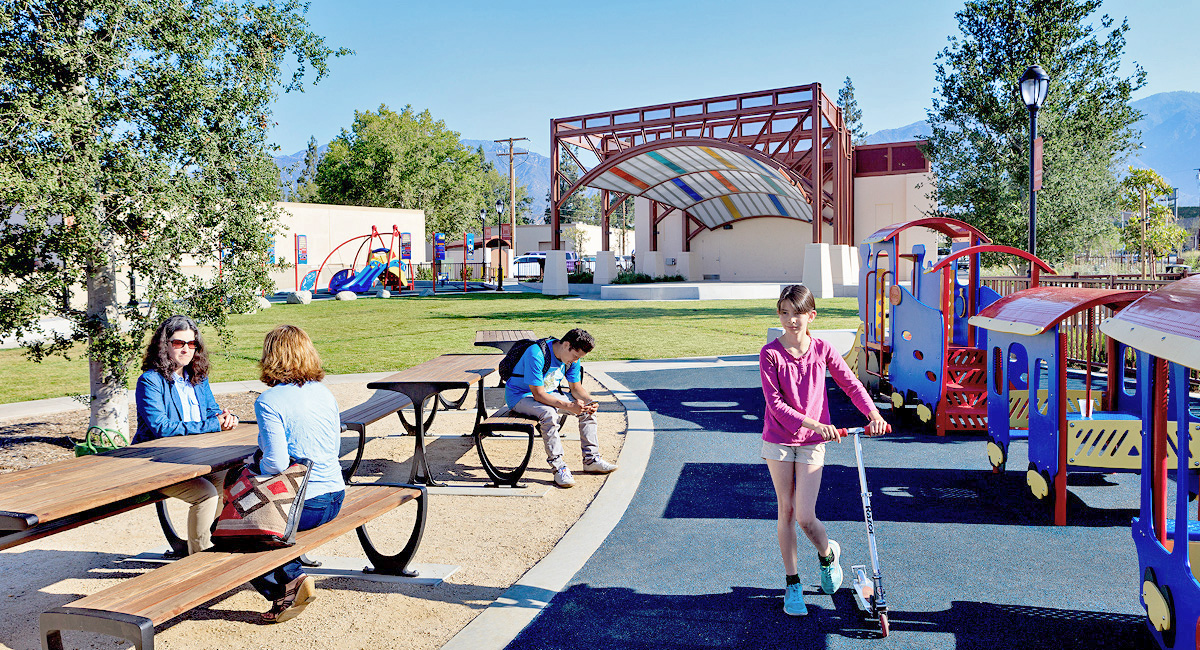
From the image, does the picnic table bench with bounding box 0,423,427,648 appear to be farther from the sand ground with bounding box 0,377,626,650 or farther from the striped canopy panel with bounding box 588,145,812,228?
the striped canopy panel with bounding box 588,145,812,228

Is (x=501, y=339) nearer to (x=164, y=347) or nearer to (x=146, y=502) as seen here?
(x=164, y=347)

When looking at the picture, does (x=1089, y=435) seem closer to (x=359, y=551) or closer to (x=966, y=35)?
(x=359, y=551)

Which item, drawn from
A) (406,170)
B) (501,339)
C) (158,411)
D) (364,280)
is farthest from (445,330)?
(406,170)

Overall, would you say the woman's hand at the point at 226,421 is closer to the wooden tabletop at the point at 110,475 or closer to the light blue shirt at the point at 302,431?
the wooden tabletop at the point at 110,475

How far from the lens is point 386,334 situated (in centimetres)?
1839

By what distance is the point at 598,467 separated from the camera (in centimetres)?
666

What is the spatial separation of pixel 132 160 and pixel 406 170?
5933 cm

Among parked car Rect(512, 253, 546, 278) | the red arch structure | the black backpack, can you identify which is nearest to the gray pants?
the black backpack

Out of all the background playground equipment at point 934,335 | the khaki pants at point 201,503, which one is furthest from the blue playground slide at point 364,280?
the khaki pants at point 201,503

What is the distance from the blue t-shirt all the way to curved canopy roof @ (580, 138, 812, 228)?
24963 millimetres

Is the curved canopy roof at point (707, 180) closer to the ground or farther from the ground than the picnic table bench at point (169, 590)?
farther from the ground

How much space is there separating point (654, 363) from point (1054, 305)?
818 centimetres

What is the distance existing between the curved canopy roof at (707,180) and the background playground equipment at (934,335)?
21117mm

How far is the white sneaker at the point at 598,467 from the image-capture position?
21.9ft
